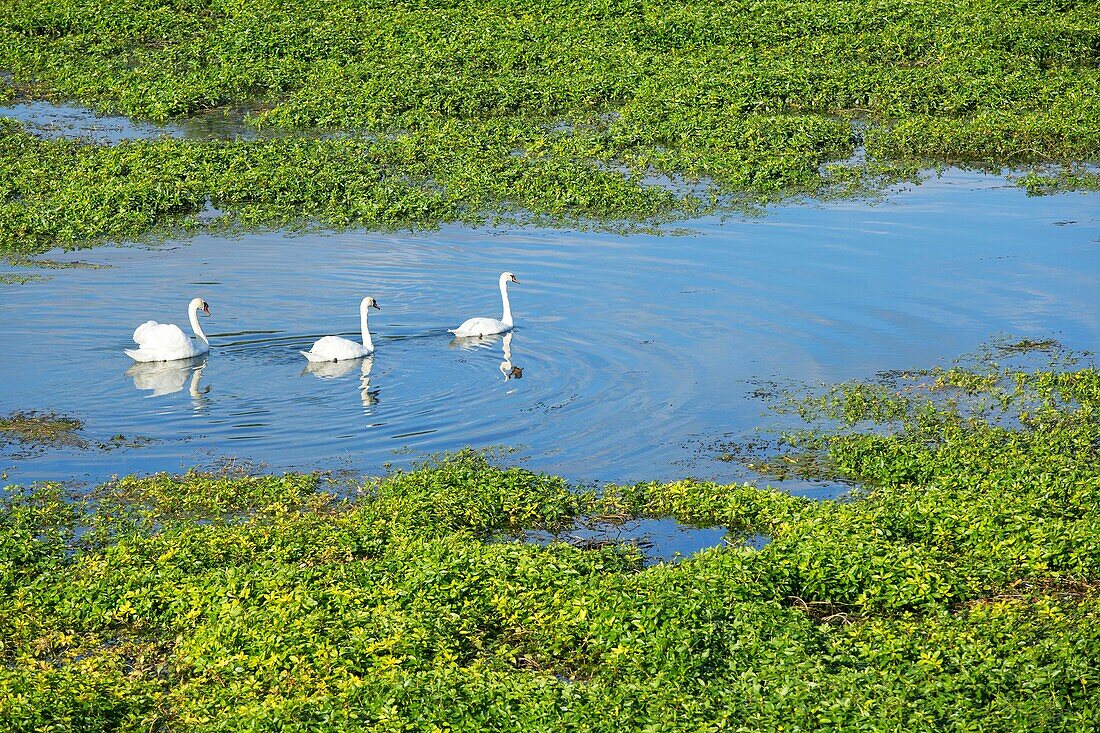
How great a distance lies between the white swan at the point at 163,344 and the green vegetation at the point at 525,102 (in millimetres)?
4762

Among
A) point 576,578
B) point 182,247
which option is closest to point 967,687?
point 576,578

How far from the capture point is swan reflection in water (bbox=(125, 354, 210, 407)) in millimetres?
16234

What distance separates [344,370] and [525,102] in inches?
458

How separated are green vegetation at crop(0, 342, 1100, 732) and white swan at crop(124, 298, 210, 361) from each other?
3945 mm

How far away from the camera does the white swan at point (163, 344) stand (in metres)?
16.8

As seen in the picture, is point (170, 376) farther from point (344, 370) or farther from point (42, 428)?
point (42, 428)

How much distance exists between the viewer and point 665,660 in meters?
8.89

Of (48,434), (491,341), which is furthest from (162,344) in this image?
(491,341)

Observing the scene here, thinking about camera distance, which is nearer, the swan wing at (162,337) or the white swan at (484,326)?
the swan wing at (162,337)

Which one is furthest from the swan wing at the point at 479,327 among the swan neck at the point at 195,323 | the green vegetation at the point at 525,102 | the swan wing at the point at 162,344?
the green vegetation at the point at 525,102

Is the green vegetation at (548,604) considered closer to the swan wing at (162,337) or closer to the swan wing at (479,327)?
the swan wing at (162,337)

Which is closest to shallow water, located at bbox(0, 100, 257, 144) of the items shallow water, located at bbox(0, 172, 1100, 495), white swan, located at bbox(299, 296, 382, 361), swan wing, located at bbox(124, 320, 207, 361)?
shallow water, located at bbox(0, 172, 1100, 495)

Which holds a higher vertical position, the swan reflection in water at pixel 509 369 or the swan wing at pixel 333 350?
the swan wing at pixel 333 350

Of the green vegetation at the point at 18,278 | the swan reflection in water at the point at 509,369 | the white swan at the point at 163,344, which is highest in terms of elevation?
the green vegetation at the point at 18,278
